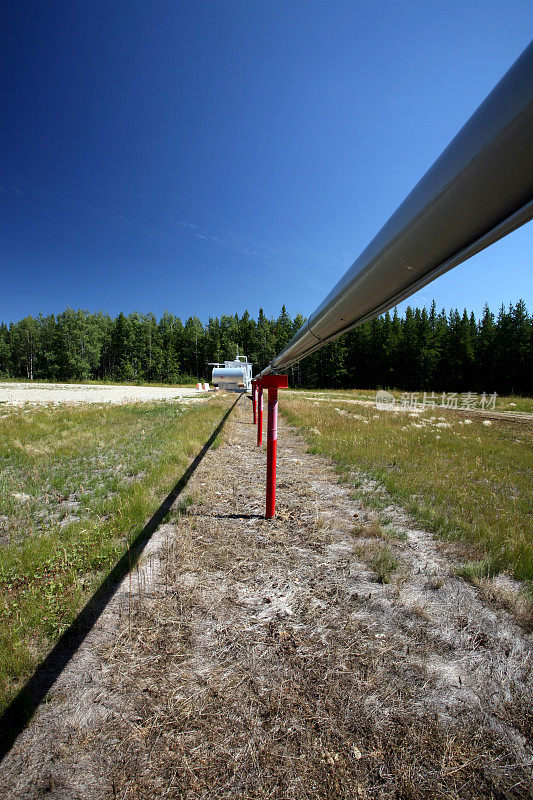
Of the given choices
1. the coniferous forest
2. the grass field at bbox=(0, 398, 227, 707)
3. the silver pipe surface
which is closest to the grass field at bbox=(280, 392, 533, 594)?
the silver pipe surface

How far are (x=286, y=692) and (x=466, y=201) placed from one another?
257 centimetres

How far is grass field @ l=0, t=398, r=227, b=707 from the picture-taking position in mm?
2480

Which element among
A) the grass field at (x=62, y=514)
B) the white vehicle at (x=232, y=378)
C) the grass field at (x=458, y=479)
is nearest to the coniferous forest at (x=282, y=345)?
the white vehicle at (x=232, y=378)

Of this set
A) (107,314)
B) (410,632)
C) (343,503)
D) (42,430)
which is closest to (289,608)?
(410,632)

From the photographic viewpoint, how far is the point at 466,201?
2.55 ft

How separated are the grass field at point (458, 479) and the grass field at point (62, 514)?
368 cm

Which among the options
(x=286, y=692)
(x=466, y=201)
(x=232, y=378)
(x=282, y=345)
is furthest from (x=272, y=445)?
(x=282, y=345)

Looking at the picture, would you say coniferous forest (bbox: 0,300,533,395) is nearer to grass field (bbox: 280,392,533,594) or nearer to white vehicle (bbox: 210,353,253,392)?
white vehicle (bbox: 210,353,253,392)

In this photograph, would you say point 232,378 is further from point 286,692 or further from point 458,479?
point 286,692

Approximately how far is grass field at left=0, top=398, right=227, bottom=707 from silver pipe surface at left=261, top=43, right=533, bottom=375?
297 centimetres

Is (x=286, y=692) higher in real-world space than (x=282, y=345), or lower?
lower

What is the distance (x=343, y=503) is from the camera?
18.0 ft

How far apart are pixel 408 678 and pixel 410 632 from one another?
1.51 feet

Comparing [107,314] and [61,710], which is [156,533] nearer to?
[61,710]
